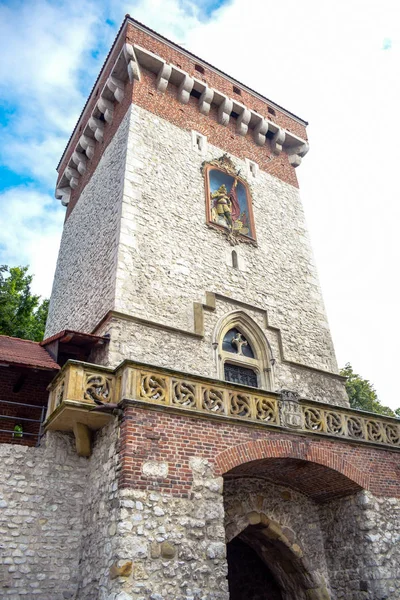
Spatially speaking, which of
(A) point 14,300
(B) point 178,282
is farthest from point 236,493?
(A) point 14,300

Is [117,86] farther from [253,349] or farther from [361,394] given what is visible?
[361,394]

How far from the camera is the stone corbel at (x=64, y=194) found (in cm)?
1917

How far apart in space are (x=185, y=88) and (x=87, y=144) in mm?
4037

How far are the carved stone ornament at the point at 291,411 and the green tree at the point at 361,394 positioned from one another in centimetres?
1805

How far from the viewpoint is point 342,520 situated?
9.73 meters

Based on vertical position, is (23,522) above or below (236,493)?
below

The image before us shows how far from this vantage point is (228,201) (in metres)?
14.8

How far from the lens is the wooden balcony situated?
7930mm

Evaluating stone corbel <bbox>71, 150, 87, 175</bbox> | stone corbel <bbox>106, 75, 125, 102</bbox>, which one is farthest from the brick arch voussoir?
stone corbel <bbox>71, 150, 87, 175</bbox>

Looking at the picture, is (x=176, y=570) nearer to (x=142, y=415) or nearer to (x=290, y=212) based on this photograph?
(x=142, y=415)

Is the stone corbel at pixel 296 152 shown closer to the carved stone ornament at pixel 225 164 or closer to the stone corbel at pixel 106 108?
the carved stone ornament at pixel 225 164

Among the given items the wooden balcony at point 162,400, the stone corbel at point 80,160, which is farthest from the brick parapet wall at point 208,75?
the wooden balcony at point 162,400

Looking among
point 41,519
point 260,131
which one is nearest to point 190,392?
point 41,519

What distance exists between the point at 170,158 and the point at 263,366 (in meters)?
6.51
